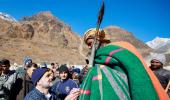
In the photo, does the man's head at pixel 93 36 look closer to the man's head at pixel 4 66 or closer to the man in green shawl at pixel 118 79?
the man in green shawl at pixel 118 79

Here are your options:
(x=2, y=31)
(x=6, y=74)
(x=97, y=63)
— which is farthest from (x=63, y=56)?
(x=97, y=63)

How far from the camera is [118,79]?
7.80ft

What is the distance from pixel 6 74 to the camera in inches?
304

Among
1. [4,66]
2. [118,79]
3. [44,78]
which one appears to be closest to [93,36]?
[118,79]

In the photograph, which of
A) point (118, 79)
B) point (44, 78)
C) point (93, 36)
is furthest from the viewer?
point (44, 78)

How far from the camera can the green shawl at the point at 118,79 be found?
2.29 meters

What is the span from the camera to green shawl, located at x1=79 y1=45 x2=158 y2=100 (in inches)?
90.1

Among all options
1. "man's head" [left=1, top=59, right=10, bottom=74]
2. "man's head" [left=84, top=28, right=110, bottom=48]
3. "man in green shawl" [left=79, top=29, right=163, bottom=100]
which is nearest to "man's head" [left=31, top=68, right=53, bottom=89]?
"man's head" [left=1, top=59, right=10, bottom=74]

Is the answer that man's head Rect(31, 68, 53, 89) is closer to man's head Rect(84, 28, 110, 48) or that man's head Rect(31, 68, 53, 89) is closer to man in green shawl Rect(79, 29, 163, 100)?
man's head Rect(84, 28, 110, 48)

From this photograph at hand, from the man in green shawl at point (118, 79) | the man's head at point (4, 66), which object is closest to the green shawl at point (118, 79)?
the man in green shawl at point (118, 79)

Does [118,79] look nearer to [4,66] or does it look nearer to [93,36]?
[93,36]

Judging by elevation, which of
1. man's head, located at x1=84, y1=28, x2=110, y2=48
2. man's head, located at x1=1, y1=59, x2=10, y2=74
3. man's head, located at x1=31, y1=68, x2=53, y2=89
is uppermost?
man's head, located at x1=84, y1=28, x2=110, y2=48

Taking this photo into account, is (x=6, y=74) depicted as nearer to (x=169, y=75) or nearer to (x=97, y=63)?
(x=169, y=75)

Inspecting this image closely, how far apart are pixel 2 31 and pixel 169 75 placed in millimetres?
90559
